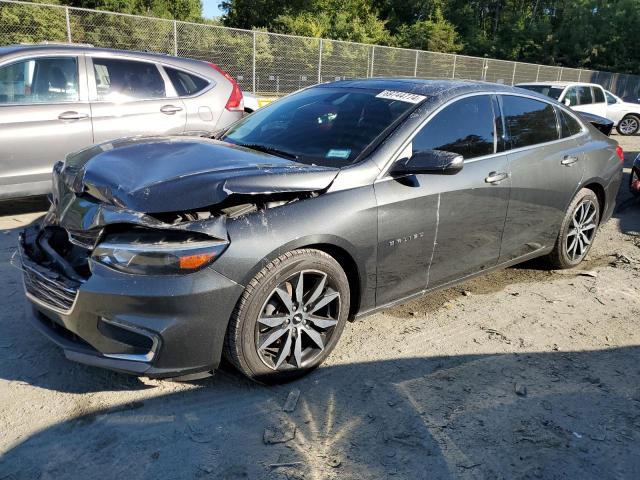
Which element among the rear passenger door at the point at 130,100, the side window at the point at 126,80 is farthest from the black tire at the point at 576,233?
the side window at the point at 126,80

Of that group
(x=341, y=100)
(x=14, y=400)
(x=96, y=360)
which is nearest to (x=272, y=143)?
(x=341, y=100)

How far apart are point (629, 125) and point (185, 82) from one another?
16.8 meters

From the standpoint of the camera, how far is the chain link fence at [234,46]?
11.9 m

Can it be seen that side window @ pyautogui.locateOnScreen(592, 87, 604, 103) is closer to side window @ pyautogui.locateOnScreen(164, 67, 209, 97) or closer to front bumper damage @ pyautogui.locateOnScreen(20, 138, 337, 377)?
side window @ pyautogui.locateOnScreen(164, 67, 209, 97)

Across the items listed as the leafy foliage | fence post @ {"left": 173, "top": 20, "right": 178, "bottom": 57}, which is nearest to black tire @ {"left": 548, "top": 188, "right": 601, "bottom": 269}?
fence post @ {"left": 173, "top": 20, "right": 178, "bottom": 57}

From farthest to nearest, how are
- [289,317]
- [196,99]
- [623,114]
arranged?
[623,114] → [196,99] → [289,317]

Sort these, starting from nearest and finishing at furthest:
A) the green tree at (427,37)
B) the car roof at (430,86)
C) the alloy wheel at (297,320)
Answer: the alloy wheel at (297,320) < the car roof at (430,86) < the green tree at (427,37)

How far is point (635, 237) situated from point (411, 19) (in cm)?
4894

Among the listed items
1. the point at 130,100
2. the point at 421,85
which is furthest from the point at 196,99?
the point at 421,85

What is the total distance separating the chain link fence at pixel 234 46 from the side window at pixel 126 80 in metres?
4.44

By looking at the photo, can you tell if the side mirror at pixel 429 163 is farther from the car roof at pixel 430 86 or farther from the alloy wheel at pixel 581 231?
the alloy wheel at pixel 581 231

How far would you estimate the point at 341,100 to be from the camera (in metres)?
3.91

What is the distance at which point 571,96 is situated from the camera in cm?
1484

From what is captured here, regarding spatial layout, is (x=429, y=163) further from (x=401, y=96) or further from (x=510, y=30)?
(x=510, y=30)
